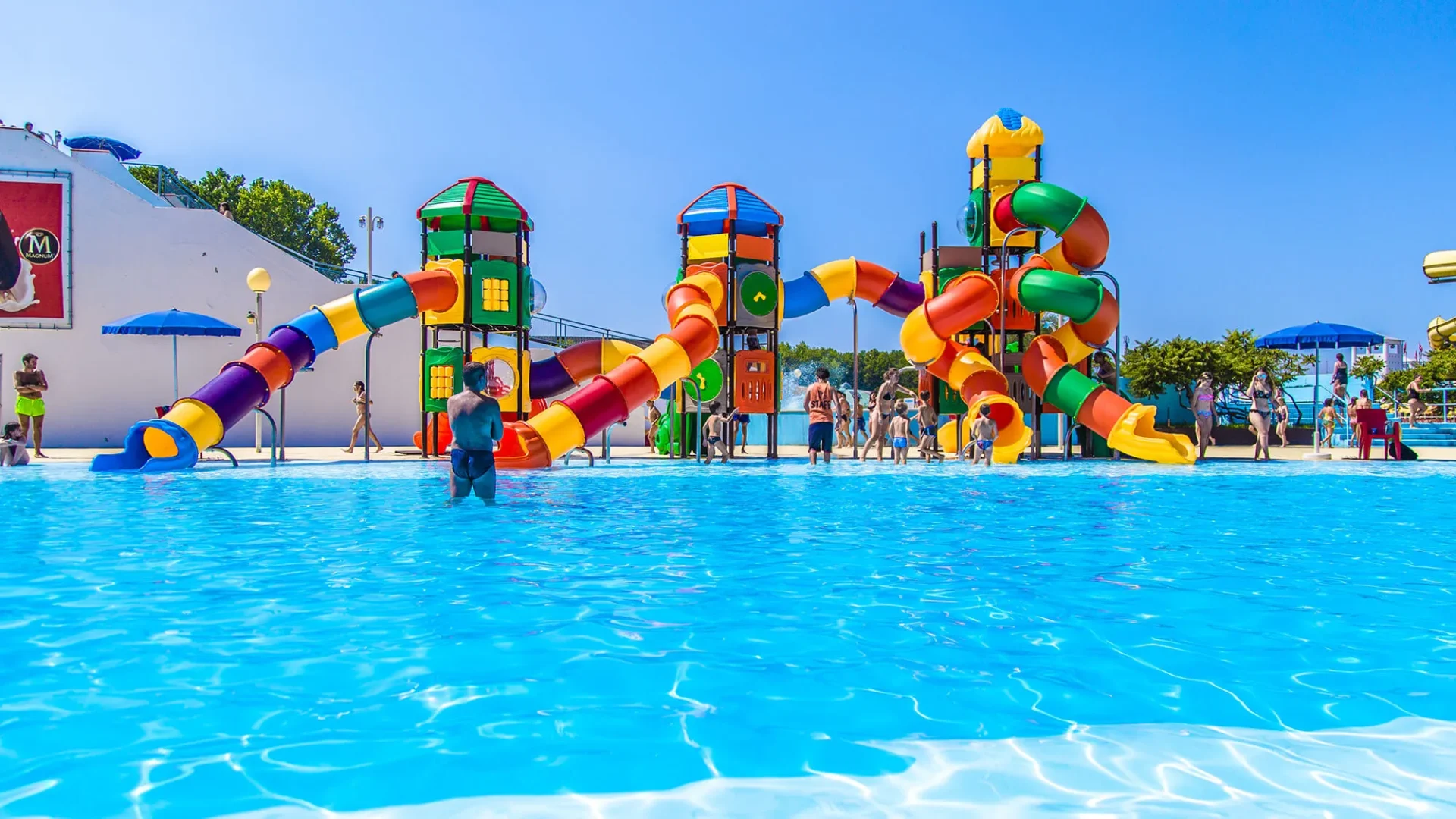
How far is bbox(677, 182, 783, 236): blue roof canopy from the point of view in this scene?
1595cm

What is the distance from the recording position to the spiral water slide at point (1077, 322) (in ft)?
47.9

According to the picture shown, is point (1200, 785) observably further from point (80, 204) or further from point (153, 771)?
point (80, 204)

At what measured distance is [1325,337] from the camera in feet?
60.5

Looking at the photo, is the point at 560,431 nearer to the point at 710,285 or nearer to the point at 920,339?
the point at 710,285

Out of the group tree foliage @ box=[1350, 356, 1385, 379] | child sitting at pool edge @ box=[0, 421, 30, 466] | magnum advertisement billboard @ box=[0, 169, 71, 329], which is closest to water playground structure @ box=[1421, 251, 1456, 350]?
child sitting at pool edge @ box=[0, 421, 30, 466]

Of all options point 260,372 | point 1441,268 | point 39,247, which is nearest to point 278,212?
point 39,247

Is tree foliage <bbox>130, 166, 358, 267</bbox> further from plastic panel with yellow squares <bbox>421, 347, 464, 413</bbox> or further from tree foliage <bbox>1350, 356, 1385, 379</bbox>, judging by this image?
tree foliage <bbox>1350, 356, 1385, 379</bbox>

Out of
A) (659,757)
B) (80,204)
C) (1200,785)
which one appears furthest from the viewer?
(80,204)

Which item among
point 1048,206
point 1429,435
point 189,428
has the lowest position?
point 1429,435

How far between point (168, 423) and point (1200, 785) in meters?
13.1

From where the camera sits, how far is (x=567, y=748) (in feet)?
9.12

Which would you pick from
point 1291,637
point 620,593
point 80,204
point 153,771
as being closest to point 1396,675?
point 1291,637

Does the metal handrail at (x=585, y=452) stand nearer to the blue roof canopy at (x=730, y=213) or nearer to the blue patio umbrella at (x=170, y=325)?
the blue roof canopy at (x=730, y=213)

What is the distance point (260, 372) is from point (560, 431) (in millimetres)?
4111
